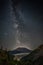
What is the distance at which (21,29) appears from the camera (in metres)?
5.17

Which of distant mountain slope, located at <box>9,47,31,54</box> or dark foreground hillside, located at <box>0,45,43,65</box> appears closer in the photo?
dark foreground hillside, located at <box>0,45,43,65</box>

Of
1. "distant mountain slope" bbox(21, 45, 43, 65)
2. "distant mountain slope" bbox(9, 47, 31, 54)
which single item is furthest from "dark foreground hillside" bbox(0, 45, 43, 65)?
"distant mountain slope" bbox(9, 47, 31, 54)

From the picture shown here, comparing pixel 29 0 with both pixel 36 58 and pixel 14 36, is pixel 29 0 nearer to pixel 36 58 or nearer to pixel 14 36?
pixel 14 36

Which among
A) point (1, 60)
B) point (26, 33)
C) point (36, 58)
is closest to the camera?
point (1, 60)

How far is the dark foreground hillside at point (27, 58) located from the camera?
4.47 m

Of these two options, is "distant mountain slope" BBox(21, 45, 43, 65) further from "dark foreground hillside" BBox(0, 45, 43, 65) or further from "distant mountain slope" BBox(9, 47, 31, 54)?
"distant mountain slope" BBox(9, 47, 31, 54)

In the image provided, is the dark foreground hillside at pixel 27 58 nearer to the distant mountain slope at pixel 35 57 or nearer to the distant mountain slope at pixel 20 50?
the distant mountain slope at pixel 35 57

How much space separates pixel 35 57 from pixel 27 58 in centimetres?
18

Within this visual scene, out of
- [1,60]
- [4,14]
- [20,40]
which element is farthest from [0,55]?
[4,14]

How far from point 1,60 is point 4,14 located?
124cm

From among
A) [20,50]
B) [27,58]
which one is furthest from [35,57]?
[20,50]

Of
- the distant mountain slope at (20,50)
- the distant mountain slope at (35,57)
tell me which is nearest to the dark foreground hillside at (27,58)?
the distant mountain slope at (35,57)

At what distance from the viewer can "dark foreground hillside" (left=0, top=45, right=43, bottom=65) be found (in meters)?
4.47

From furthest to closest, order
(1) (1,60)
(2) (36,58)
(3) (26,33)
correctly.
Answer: (3) (26,33) < (2) (36,58) < (1) (1,60)
